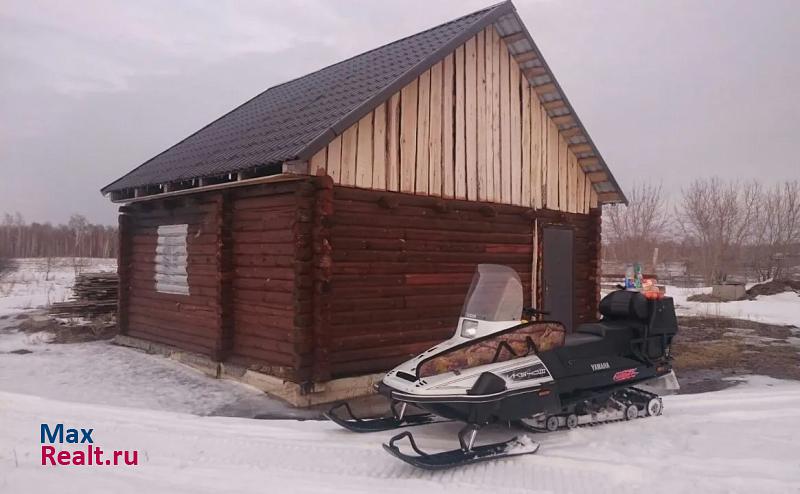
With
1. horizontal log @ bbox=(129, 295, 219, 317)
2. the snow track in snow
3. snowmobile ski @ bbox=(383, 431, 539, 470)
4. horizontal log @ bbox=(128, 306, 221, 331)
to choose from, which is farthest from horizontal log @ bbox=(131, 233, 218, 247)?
snowmobile ski @ bbox=(383, 431, 539, 470)

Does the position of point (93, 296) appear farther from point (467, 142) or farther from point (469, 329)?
point (469, 329)

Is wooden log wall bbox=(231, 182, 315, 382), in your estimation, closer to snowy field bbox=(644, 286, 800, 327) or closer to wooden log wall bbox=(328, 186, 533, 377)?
wooden log wall bbox=(328, 186, 533, 377)

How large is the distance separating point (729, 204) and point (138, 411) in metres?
35.8

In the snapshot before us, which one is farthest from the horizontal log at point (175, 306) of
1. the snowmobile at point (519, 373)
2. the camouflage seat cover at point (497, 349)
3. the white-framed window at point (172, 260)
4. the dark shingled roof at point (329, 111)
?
the camouflage seat cover at point (497, 349)

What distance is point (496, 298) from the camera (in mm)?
5617

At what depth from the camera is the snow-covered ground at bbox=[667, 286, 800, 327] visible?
17.5 meters

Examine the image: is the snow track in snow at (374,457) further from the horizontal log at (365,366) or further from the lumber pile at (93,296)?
the lumber pile at (93,296)

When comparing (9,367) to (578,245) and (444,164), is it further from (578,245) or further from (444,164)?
(578,245)

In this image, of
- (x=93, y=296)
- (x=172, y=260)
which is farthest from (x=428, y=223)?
(x=93, y=296)

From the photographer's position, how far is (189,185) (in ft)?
29.4

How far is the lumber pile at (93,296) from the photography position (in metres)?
14.0

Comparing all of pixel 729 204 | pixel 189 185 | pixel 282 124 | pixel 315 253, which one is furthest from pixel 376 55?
pixel 729 204

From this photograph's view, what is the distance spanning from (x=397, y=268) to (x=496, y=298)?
2.91m

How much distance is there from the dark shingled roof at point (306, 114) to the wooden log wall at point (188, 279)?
652mm
